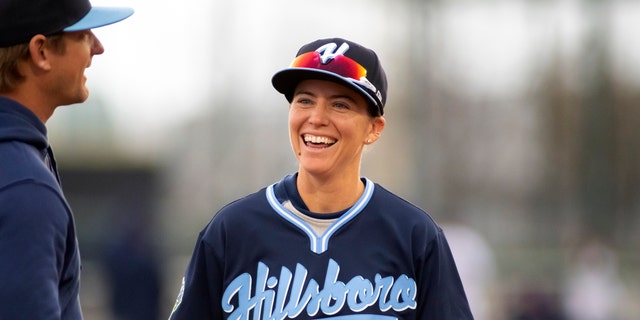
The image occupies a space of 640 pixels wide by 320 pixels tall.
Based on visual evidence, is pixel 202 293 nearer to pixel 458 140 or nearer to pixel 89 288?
pixel 89 288

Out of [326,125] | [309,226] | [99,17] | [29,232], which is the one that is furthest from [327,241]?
[29,232]

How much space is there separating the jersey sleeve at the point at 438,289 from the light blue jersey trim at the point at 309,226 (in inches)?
11.3

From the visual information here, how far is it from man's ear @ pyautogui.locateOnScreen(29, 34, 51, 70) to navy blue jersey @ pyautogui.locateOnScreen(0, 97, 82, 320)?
192mm

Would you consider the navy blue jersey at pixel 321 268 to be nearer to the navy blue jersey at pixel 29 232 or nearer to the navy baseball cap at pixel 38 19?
the navy blue jersey at pixel 29 232

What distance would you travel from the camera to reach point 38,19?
3.32 m

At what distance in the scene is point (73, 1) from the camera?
11.3ft

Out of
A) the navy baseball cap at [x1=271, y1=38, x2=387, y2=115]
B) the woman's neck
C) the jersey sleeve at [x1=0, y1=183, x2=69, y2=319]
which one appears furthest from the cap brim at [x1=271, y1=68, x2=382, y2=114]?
the jersey sleeve at [x1=0, y1=183, x2=69, y2=319]

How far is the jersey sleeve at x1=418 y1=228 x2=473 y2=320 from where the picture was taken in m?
3.92

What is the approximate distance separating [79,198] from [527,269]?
850 cm

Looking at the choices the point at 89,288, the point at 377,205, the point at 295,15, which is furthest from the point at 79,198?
the point at 377,205

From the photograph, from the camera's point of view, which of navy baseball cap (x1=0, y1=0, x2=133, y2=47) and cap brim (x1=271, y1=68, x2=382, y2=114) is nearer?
navy baseball cap (x1=0, y1=0, x2=133, y2=47)

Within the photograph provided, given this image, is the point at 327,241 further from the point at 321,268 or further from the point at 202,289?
the point at 202,289

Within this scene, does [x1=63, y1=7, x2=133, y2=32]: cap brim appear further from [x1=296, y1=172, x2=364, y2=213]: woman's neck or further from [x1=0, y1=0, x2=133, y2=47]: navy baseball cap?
[x1=296, y1=172, x2=364, y2=213]: woman's neck

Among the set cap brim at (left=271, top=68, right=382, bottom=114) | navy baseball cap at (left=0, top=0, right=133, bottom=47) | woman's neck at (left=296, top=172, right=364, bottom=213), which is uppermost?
navy baseball cap at (left=0, top=0, right=133, bottom=47)
